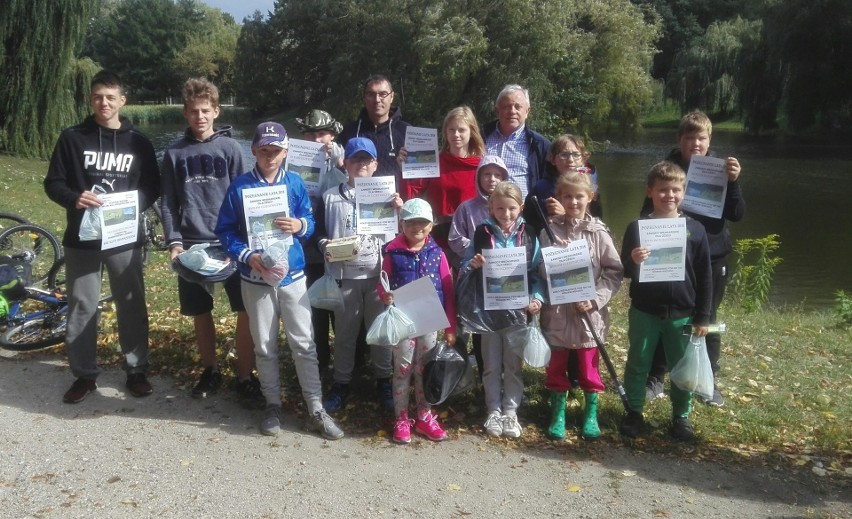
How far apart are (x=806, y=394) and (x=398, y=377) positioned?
3.49 m

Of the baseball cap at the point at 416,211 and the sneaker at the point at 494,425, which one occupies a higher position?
the baseball cap at the point at 416,211

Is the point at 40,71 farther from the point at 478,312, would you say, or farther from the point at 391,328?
the point at 478,312

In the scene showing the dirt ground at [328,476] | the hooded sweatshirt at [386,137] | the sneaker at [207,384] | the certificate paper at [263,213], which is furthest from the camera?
the hooded sweatshirt at [386,137]

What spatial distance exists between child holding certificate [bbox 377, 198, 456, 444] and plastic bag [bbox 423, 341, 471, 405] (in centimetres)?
4

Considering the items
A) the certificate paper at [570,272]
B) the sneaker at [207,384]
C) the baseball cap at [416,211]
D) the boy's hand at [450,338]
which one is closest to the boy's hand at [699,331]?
the certificate paper at [570,272]

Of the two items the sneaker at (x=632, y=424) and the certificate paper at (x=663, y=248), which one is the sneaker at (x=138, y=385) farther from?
the certificate paper at (x=663, y=248)

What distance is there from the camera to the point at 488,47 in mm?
24500

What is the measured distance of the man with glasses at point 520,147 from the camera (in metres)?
5.00

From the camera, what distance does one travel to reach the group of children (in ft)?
14.6

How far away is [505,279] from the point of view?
14.6 feet

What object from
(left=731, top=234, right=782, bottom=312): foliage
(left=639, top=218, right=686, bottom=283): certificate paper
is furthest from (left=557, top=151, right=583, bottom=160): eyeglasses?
(left=731, top=234, right=782, bottom=312): foliage

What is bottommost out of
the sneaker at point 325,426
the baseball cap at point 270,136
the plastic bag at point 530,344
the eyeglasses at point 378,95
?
the sneaker at point 325,426

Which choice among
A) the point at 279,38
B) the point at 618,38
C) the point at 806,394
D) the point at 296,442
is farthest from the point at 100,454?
the point at 279,38

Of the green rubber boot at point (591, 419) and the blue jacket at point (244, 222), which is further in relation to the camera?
A: the green rubber boot at point (591, 419)
